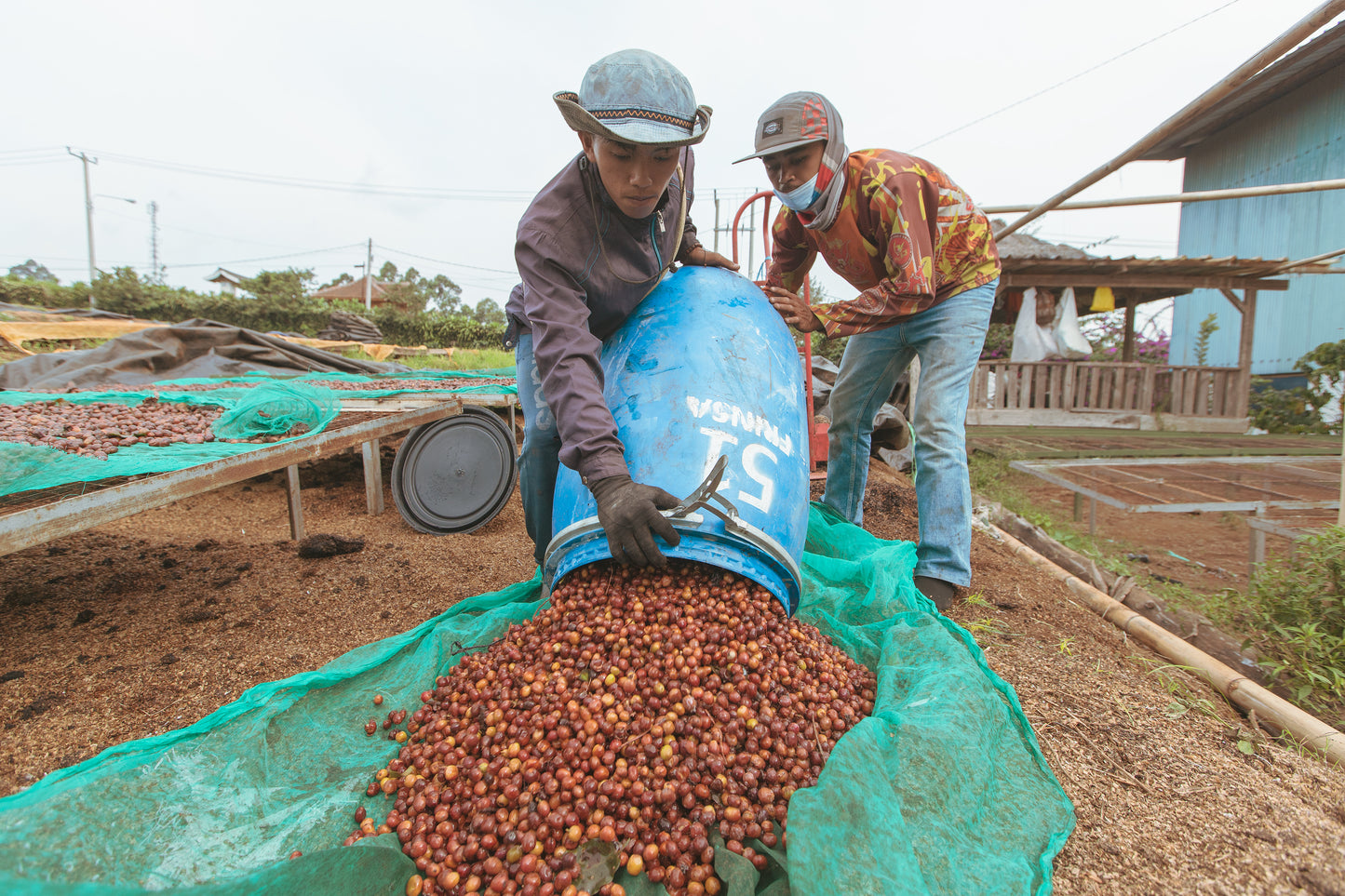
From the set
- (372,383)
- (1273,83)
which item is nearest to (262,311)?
(372,383)

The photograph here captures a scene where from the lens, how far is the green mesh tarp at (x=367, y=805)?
106cm

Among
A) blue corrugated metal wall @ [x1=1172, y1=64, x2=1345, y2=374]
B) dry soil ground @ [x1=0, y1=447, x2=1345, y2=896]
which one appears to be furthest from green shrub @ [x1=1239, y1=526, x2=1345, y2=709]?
blue corrugated metal wall @ [x1=1172, y1=64, x2=1345, y2=374]

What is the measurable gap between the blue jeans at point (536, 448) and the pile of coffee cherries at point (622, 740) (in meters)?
0.73

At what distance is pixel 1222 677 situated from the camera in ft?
6.56

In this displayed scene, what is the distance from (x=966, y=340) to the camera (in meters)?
2.53

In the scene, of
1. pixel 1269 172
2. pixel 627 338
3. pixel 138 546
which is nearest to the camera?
pixel 627 338

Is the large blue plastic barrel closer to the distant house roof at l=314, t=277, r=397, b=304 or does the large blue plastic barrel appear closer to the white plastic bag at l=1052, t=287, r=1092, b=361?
the white plastic bag at l=1052, t=287, r=1092, b=361

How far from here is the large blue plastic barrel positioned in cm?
177

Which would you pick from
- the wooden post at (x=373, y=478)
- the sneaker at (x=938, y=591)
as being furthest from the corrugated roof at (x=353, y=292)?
the sneaker at (x=938, y=591)

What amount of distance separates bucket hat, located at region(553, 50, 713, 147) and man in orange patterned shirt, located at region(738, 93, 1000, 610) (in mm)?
723

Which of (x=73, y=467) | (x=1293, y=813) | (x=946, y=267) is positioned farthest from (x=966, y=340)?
(x=73, y=467)

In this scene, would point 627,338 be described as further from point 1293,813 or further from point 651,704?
point 1293,813

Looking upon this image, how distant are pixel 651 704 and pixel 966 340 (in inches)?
76.1

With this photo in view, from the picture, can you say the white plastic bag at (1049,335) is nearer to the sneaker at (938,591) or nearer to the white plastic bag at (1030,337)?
the white plastic bag at (1030,337)
